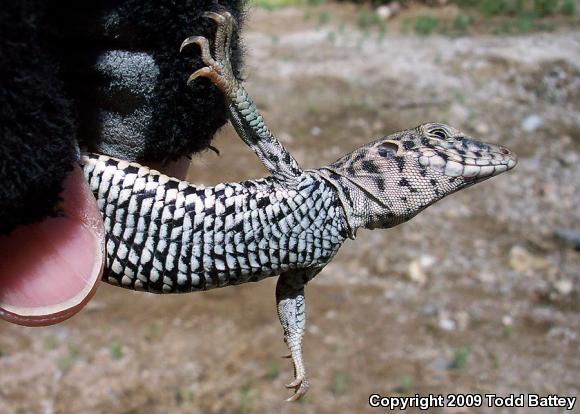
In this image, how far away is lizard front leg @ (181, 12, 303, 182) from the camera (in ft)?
3.92

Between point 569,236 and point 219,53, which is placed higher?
point 219,53

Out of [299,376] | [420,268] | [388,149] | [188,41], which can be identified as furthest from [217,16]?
[420,268]

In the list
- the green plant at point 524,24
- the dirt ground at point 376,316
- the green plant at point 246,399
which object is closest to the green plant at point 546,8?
the green plant at point 524,24

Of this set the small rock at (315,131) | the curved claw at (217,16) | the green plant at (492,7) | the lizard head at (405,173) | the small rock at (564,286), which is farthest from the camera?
the green plant at (492,7)

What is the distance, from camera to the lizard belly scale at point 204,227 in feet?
4.44

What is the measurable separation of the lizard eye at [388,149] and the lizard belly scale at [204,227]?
15 centimetres

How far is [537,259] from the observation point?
4406mm

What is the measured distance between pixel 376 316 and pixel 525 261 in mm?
1095

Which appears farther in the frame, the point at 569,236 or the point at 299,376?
the point at 569,236

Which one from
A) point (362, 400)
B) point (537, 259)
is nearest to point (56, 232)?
point (362, 400)

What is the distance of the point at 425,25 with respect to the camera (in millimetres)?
7582

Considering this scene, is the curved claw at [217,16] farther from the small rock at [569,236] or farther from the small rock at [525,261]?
the small rock at [569,236]

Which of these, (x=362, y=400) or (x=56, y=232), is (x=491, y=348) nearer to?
(x=362, y=400)

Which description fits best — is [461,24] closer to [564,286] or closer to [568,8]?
[568,8]
